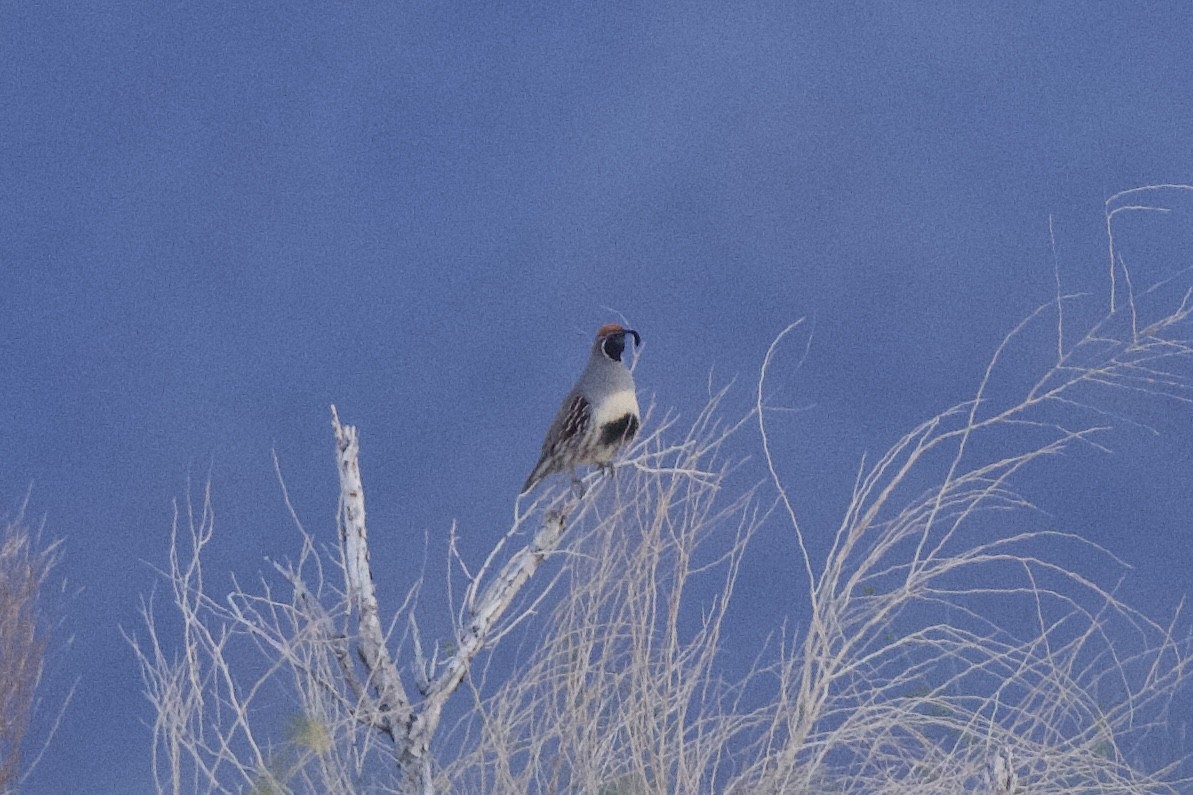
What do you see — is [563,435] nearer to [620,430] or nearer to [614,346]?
[620,430]

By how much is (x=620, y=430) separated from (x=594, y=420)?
0.31 ft

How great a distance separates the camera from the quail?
4.99 metres

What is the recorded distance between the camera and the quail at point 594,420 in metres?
4.99

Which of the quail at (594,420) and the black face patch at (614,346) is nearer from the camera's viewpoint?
the quail at (594,420)

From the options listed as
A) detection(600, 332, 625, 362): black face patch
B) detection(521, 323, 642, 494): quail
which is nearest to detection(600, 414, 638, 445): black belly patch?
detection(521, 323, 642, 494): quail

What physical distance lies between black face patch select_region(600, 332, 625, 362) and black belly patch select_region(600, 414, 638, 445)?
302 mm

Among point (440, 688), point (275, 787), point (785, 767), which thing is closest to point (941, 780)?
point (785, 767)

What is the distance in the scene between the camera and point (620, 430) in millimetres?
4984

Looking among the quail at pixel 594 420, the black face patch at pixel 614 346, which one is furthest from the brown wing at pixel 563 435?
the black face patch at pixel 614 346

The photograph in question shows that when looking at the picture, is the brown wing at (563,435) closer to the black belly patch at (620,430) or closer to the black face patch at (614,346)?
the black belly patch at (620,430)

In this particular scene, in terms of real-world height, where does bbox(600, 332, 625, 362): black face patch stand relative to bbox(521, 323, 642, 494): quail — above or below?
above

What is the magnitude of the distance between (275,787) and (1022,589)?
2070mm

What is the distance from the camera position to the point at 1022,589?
406 centimetres

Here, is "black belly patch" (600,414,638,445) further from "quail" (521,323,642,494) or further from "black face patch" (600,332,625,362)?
"black face patch" (600,332,625,362)
